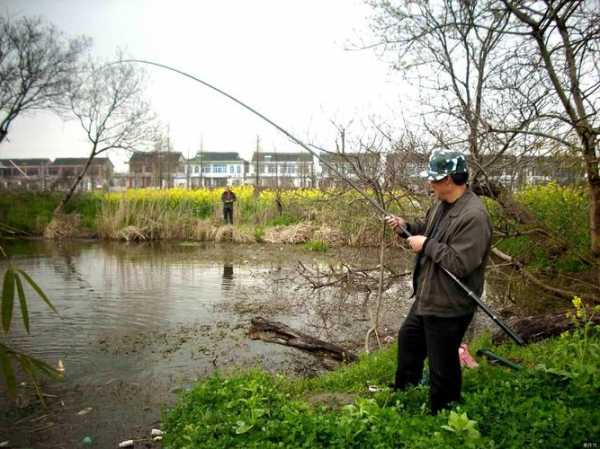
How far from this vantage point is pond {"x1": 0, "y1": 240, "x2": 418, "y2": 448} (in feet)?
16.6

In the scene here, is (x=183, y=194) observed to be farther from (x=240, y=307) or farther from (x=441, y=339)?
(x=441, y=339)

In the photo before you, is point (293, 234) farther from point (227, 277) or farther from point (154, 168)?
point (154, 168)

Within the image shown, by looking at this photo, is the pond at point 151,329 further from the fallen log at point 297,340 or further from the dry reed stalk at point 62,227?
the dry reed stalk at point 62,227

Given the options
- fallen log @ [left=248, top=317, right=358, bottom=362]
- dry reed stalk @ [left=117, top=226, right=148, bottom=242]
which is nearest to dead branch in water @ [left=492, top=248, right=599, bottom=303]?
fallen log @ [left=248, top=317, right=358, bottom=362]

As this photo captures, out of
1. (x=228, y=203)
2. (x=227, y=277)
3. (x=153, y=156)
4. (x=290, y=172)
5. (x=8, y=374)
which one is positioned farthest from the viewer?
(x=153, y=156)

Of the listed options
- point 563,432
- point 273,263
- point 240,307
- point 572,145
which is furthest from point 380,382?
point 273,263

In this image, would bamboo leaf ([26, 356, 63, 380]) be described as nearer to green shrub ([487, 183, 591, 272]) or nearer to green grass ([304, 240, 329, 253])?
green shrub ([487, 183, 591, 272])

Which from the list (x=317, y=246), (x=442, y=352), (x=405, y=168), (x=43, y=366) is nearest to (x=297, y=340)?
(x=405, y=168)

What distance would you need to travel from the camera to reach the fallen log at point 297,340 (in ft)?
20.6

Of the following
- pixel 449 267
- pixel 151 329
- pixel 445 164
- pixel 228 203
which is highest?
pixel 445 164

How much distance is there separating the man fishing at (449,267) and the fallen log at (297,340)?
3.02 meters

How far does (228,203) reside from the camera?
21656 mm

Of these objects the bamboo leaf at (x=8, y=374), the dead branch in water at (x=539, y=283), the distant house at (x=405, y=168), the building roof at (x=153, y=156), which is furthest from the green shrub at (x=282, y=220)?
the bamboo leaf at (x=8, y=374)

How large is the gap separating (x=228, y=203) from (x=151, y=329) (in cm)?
1385
